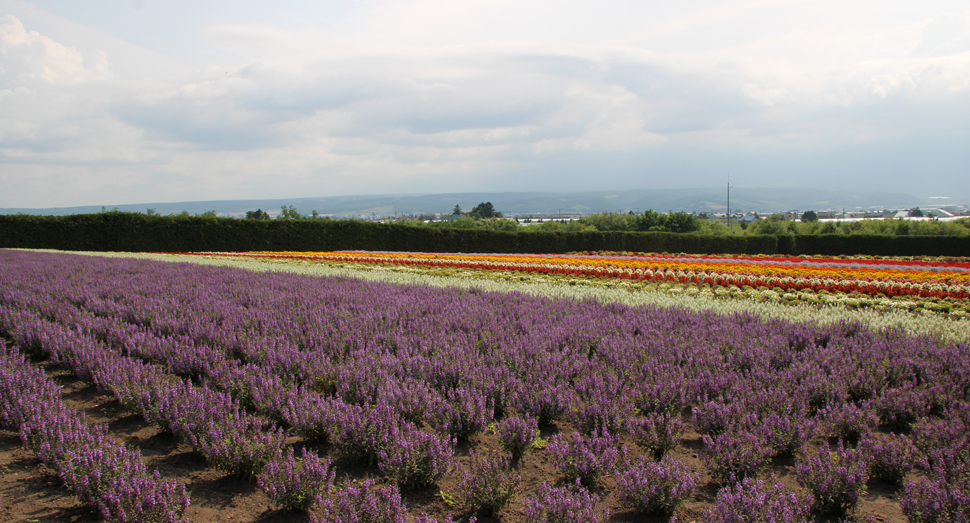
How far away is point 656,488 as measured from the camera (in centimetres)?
265

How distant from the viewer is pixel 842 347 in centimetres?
541

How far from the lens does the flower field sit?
2.68m

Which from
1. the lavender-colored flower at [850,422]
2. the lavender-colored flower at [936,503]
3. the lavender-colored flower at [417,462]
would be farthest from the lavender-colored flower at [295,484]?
the lavender-colored flower at [850,422]

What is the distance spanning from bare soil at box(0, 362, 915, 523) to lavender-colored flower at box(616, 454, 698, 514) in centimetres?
8

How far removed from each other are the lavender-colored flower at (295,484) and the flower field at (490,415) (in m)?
0.01

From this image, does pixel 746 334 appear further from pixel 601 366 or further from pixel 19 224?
pixel 19 224

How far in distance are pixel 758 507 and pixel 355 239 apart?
104 feet

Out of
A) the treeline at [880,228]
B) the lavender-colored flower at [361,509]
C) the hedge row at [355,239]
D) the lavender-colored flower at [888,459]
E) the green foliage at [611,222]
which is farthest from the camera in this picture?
the green foliage at [611,222]

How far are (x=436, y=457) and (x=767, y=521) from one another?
5.45 feet

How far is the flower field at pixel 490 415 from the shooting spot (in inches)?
106

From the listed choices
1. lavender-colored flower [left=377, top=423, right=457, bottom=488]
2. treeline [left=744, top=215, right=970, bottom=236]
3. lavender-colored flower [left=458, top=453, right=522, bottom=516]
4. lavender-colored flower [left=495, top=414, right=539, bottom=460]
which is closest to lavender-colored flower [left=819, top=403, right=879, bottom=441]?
lavender-colored flower [left=495, top=414, right=539, bottom=460]

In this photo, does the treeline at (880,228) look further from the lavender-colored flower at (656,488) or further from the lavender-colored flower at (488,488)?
the lavender-colored flower at (488,488)

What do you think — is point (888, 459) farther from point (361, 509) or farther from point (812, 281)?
point (812, 281)

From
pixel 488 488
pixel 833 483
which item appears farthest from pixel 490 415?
pixel 833 483
